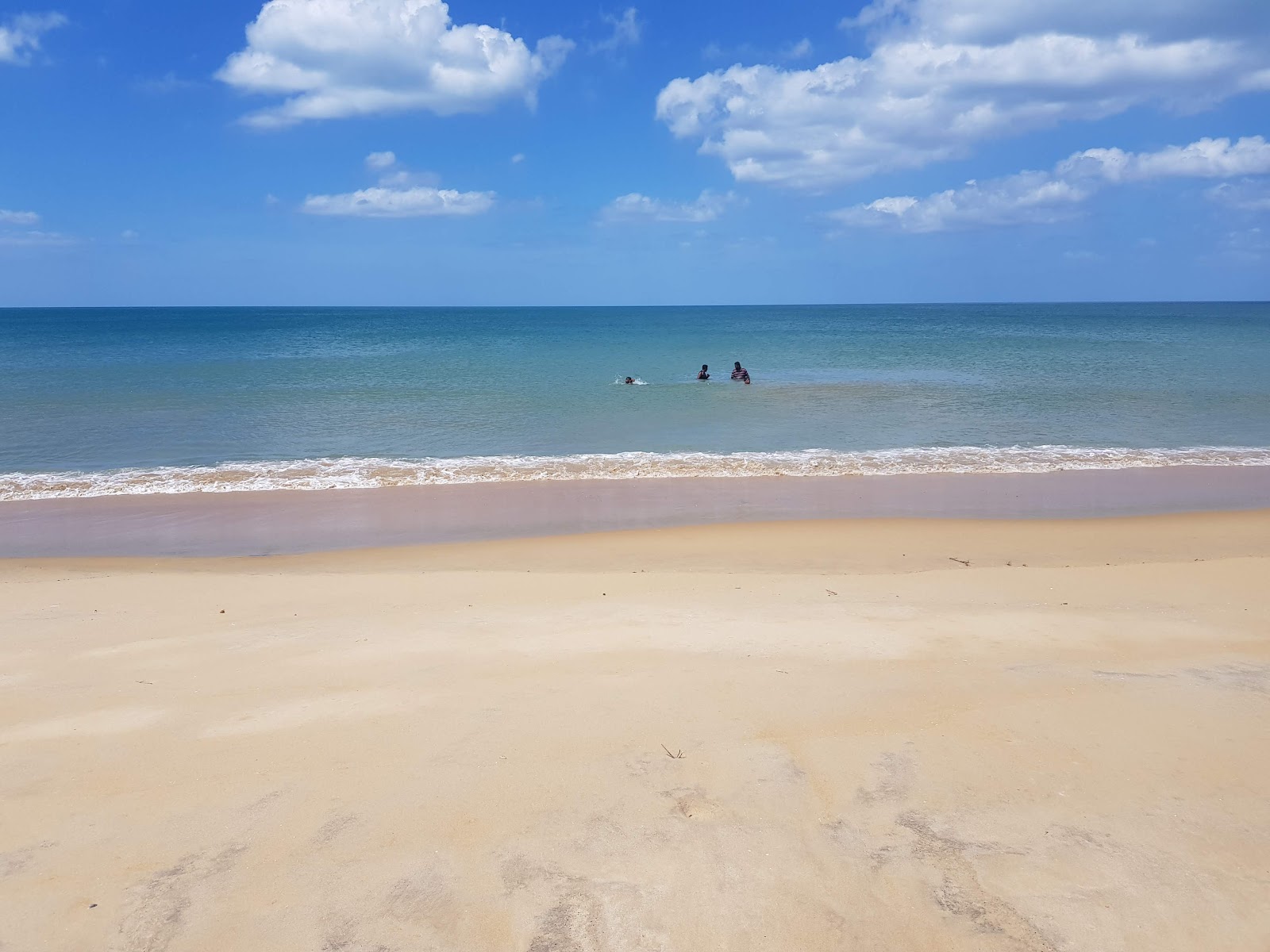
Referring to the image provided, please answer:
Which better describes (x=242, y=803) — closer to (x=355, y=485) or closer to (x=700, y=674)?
(x=700, y=674)

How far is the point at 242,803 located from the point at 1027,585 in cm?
735

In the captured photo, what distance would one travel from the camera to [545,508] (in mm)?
13664

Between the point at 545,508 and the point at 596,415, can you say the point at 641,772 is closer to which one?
the point at 545,508

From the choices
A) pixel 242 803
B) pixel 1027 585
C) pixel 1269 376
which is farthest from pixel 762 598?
pixel 1269 376

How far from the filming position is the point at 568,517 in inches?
513

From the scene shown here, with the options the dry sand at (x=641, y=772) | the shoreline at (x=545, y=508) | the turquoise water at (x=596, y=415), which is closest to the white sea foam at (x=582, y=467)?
the turquoise water at (x=596, y=415)

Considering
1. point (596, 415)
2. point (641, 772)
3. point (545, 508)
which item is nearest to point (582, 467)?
point (545, 508)

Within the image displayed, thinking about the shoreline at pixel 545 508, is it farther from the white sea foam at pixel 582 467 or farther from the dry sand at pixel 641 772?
the dry sand at pixel 641 772

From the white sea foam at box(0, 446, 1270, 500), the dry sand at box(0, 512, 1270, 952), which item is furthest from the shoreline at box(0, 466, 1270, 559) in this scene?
the dry sand at box(0, 512, 1270, 952)

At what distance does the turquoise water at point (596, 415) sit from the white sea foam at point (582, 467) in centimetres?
8

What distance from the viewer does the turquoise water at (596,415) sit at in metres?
17.2

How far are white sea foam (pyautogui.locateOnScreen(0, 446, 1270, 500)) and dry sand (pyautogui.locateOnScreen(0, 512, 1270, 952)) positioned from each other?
7.63 metres

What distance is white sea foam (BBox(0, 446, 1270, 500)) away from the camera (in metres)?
15.5

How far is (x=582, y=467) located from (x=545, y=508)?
343 centimetres
